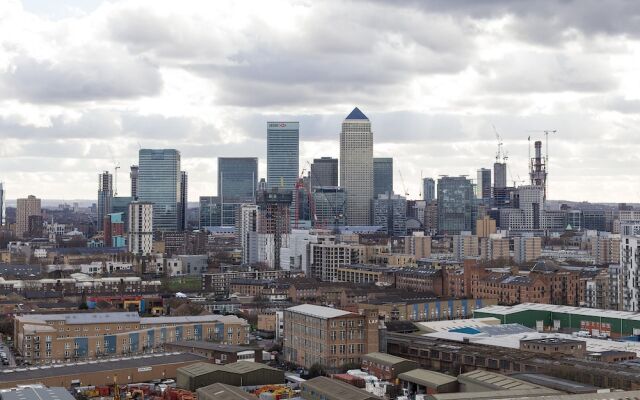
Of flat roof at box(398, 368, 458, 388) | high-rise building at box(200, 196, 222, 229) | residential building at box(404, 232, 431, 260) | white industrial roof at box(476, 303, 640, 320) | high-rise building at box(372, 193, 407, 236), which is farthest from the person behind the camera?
high-rise building at box(200, 196, 222, 229)

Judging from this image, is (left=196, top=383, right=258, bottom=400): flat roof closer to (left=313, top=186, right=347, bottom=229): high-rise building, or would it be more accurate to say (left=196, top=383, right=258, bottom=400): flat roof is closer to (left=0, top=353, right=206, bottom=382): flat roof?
(left=0, top=353, right=206, bottom=382): flat roof

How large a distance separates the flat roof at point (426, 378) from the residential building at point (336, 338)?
3755mm

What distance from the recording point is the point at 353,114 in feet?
477

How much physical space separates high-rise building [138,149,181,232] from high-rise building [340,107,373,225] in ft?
89.6

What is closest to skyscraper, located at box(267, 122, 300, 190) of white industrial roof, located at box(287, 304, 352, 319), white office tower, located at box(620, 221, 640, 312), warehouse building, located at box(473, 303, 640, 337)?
white office tower, located at box(620, 221, 640, 312)

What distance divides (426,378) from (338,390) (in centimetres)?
316

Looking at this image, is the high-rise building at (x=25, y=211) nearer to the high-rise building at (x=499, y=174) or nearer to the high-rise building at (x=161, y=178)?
the high-rise building at (x=161, y=178)

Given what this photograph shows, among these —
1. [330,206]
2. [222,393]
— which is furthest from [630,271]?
[330,206]

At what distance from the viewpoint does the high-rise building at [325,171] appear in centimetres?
14300

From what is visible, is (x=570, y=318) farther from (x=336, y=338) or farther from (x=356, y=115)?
(x=356, y=115)

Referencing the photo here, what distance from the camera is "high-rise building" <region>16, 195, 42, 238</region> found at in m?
114

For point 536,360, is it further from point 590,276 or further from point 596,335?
point 590,276

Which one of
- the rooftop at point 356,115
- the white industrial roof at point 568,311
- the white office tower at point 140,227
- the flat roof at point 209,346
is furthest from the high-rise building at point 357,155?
the flat roof at point 209,346

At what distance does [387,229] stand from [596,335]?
83810mm
